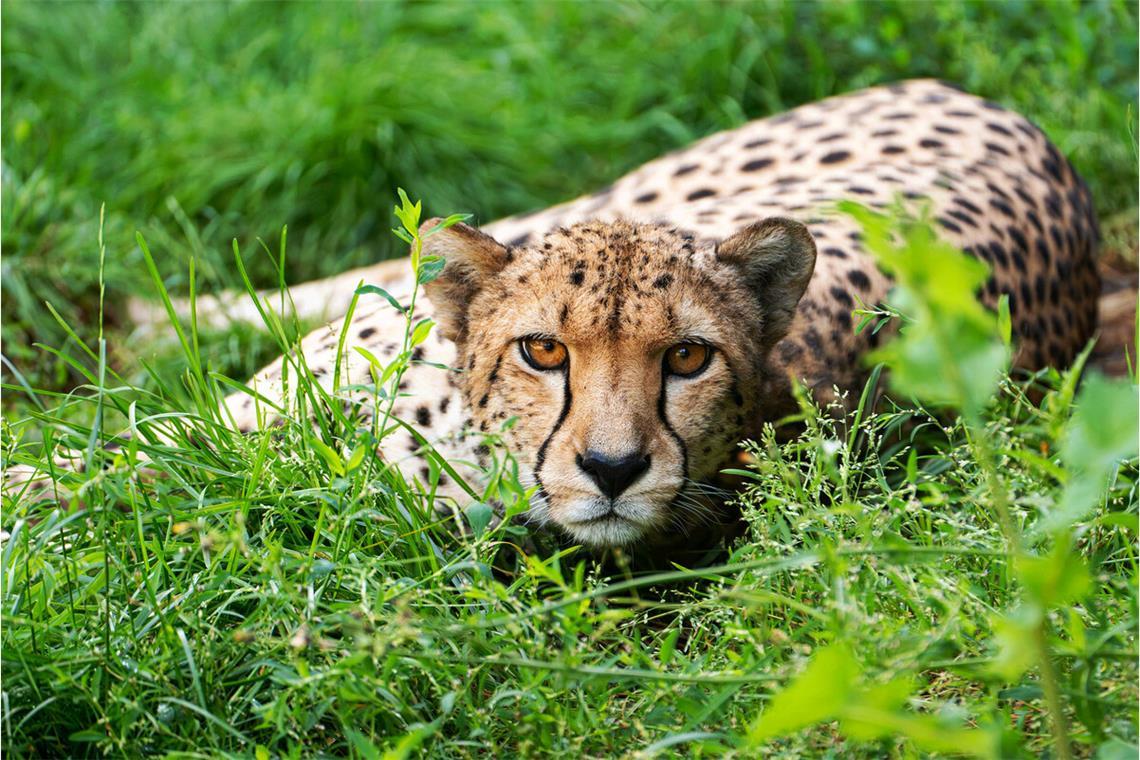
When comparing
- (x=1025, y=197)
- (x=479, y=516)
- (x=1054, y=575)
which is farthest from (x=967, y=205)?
(x=1054, y=575)

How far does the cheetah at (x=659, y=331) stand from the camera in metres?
2.65

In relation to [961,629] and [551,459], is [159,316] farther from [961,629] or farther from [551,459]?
[961,629]

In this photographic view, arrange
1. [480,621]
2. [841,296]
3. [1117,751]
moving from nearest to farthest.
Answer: [1117,751]
[480,621]
[841,296]

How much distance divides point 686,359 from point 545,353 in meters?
0.28

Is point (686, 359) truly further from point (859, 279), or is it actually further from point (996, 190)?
point (996, 190)

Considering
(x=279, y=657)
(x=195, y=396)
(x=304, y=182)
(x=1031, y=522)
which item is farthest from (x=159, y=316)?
(x=1031, y=522)

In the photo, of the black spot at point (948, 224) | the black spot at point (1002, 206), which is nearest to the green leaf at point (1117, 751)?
the black spot at point (948, 224)

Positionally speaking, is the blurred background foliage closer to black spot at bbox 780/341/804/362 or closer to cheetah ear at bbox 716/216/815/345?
black spot at bbox 780/341/804/362

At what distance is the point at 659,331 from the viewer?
2.69 m

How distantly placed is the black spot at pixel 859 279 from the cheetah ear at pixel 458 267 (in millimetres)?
971

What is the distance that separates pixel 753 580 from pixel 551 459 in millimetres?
452

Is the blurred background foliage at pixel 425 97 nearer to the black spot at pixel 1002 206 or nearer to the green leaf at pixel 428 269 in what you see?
the black spot at pixel 1002 206

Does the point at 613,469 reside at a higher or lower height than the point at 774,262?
lower

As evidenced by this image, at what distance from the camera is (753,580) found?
97.7 inches
